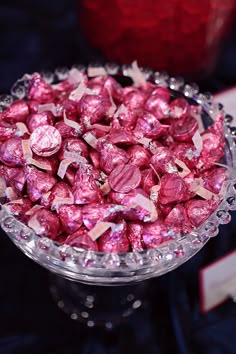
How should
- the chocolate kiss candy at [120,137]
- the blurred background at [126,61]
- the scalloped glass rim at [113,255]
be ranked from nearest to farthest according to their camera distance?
the scalloped glass rim at [113,255], the chocolate kiss candy at [120,137], the blurred background at [126,61]

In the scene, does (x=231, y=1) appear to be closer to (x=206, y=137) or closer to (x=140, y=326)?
(x=206, y=137)

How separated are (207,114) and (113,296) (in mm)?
359

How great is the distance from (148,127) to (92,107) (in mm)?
89

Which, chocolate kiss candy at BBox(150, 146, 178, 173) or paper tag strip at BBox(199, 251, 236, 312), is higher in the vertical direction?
chocolate kiss candy at BBox(150, 146, 178, 173)

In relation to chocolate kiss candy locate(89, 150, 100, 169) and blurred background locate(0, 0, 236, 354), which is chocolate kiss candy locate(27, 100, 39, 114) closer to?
chocolate kiss candy locate(89, 150, 100, 169)

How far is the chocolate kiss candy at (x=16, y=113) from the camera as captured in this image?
83 cm

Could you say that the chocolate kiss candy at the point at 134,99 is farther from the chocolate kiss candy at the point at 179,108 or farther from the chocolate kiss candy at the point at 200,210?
the chocolate kiss candy at the point at 200,210

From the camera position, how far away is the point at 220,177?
0.76 m

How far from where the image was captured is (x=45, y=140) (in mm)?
750

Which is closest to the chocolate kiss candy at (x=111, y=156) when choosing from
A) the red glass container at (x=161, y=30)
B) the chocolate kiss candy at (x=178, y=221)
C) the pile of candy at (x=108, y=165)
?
the pile of candy at (x=108, y=165)

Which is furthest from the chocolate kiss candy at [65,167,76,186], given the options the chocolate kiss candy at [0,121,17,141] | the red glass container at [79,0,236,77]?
the red glass container at [79,0,236,77]

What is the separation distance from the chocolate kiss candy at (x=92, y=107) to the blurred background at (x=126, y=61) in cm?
31

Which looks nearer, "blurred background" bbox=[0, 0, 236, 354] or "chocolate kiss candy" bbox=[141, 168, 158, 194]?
"chocolate kiss candy" bbox=[141, 168, 158, 194]

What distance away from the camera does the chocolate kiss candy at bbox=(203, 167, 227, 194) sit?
2.49 feet
